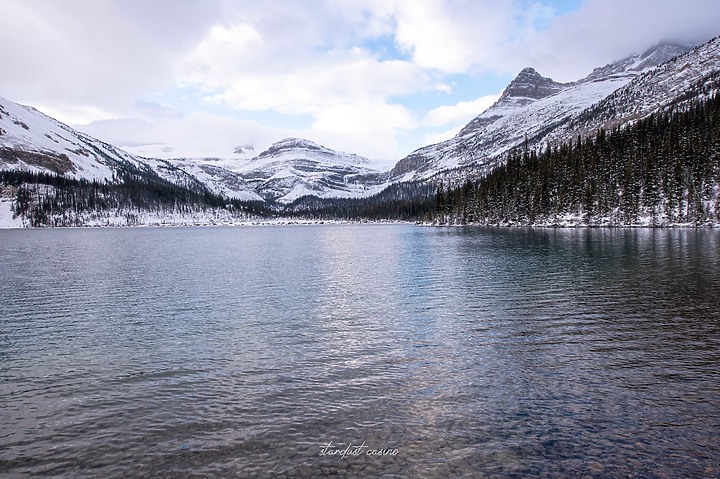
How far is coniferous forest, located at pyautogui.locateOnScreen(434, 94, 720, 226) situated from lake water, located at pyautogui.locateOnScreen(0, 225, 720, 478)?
104m

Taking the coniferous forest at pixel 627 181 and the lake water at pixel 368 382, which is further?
the coniferous forest at pixel 627 181

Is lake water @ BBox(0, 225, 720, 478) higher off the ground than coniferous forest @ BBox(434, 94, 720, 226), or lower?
lower

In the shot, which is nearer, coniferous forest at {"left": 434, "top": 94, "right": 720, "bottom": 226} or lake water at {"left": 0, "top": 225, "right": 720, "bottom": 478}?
lake water at {"left": 0, "top": 225, "right": 720, "bottom": 478}

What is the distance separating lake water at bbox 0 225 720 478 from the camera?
12000 mm

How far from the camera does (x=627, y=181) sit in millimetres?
125312

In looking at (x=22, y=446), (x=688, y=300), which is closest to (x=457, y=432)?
(x=22, y=446)

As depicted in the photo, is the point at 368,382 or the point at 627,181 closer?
the point at 368,382

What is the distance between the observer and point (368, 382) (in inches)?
683

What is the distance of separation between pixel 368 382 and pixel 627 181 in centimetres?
13408

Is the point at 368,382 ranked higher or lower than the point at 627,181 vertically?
lower

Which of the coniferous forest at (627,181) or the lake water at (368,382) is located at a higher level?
the coniferous forest at (627,181)

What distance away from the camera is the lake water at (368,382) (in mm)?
12000

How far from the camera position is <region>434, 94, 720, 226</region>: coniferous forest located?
390ft

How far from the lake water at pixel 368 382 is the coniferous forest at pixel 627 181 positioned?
10372cm
